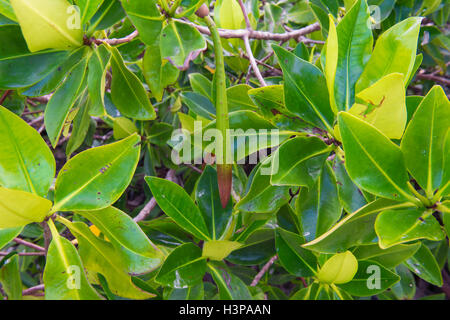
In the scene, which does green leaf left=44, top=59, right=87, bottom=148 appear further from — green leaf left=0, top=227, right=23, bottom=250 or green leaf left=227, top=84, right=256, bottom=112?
green leaf left=227, top=84, right=256, bottom=112

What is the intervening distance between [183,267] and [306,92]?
1.55ft

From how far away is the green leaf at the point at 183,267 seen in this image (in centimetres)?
79

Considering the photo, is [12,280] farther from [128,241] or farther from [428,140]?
[428,140]

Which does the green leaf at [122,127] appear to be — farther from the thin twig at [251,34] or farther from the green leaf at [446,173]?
the green leaf at [446,173]

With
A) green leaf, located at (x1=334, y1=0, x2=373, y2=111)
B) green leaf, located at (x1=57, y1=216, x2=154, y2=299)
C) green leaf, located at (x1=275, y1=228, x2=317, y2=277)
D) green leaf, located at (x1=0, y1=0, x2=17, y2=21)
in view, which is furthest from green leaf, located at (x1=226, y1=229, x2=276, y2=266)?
green leaf, located at (x1=0, y1=0, x2=17, y2=21)

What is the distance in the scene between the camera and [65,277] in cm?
63

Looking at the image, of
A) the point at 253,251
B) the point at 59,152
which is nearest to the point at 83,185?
the point at 253,251

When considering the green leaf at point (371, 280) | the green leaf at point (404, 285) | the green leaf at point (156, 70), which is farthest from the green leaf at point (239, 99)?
the green leaf at point (404, 285)

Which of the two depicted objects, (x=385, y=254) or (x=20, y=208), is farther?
(x=385, y=254)

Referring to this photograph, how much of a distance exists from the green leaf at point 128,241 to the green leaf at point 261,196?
0.67ft

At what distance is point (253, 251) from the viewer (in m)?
0.98

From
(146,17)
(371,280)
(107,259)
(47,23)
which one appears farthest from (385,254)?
(47,23)

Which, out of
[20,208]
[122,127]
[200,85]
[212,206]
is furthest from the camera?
[122,127]

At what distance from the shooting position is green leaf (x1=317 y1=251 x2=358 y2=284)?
721 mm
